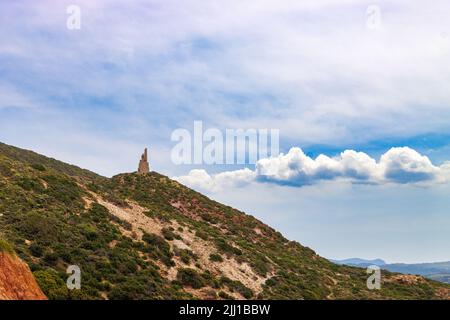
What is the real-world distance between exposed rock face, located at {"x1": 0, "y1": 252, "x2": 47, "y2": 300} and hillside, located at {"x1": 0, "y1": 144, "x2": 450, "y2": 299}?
9.20ft

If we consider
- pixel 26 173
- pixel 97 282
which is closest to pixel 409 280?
pixel 97 282

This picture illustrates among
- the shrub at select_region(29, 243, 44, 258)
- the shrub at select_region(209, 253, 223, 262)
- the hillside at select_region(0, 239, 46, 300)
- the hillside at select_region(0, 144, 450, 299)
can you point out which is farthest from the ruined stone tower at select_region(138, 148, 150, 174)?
the hillside at select_region(0, 239, 46, 300)

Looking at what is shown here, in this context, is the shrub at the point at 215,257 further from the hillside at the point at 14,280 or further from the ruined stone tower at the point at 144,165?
the ruined stone tower at the point at 144,165

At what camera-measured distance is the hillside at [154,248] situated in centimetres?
2894

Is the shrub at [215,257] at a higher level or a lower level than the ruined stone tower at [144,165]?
lower

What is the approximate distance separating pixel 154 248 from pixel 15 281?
1974 centimetres

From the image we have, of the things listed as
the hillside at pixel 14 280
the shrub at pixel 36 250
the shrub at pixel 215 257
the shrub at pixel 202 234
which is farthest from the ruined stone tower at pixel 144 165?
the hillside at pixel 14 280

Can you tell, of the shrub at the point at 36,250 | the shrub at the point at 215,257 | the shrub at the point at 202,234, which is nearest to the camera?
the shrub at the point at 36,250

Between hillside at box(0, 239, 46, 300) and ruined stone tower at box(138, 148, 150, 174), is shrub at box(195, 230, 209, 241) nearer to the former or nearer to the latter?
ruined stone tower at box(138, 148, 150, 174)

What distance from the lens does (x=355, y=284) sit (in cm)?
5216

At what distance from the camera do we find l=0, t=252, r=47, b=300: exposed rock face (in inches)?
732

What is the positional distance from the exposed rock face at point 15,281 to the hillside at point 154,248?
2804 mm

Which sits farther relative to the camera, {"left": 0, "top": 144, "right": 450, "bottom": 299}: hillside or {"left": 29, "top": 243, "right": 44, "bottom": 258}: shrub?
{"left": 0, "top": 144, "right": 450, "bottom": 299}: hillside
